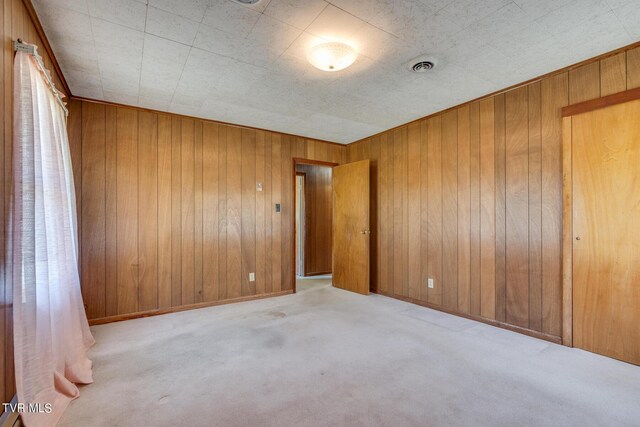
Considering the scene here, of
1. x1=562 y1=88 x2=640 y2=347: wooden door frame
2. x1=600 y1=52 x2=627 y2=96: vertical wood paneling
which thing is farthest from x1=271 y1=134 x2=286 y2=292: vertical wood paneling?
x1=600 y1=52 x2=627 y2=96: vertical wood paneling

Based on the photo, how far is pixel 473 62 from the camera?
8.16 ft

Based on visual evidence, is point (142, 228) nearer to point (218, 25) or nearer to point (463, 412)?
point (218, 25)

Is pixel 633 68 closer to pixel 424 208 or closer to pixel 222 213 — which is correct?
pixel 424 208

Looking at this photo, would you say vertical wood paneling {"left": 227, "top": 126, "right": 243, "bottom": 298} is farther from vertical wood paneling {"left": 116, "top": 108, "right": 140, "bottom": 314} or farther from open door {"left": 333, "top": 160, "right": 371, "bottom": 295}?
open door {"left": 333, "top": 160, "right": 371, "bottom": 295}

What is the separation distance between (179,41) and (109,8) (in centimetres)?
44

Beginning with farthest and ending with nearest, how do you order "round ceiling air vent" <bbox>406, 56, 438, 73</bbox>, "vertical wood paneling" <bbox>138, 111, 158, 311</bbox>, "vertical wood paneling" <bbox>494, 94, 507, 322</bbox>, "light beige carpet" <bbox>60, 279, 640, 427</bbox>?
"vertical wood paneling" <bbox>138, 111, 158, 311</bbox>, "vertical wood paneling" <bbox>494, 94, 507, 322</bbox>, "round ceiling air vent" <bbox>406, 56, 438, 73</bbox>, "light beige carpet" <bbox>60, 279, 640, 427</bbox>

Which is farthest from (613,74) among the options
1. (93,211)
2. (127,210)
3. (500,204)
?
(93,211)

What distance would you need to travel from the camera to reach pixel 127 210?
3.41 m

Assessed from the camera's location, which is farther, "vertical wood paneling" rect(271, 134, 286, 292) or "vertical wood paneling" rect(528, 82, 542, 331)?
"vertical wood paneling" rect(271, 134, 286, 292)

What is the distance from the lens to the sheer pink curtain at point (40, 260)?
1.54 m

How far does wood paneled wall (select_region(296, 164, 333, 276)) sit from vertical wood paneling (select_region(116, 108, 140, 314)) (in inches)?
122

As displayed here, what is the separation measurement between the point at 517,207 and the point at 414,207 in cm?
128

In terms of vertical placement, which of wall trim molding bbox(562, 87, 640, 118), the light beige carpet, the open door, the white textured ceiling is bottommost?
the light beige carpet

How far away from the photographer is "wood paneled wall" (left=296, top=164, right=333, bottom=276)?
6.04 m
